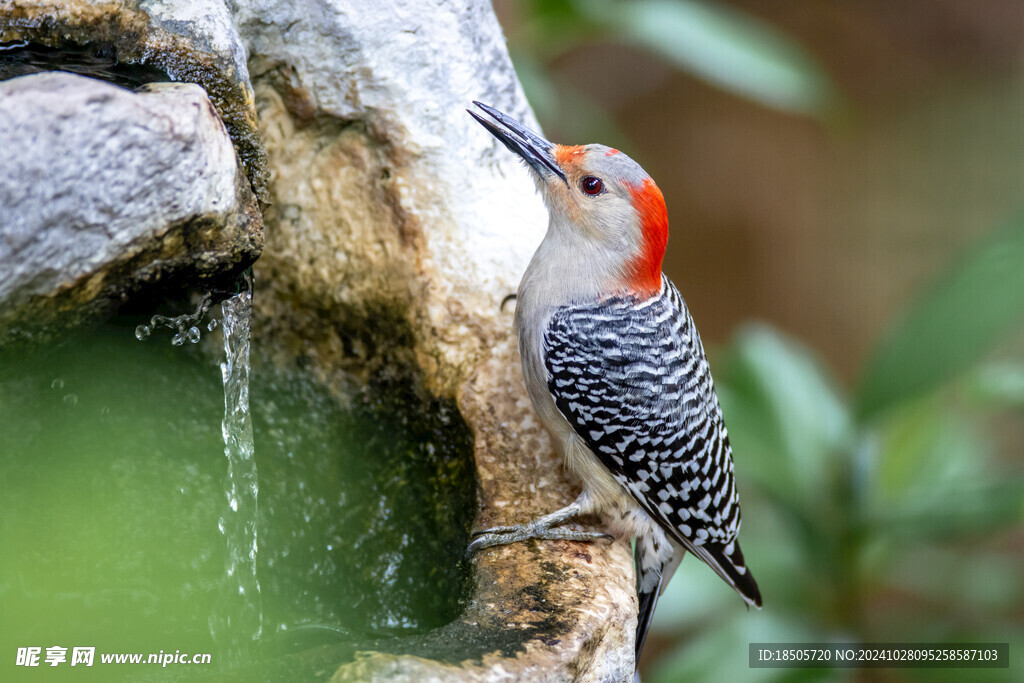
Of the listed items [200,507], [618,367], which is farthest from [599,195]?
[200,507]

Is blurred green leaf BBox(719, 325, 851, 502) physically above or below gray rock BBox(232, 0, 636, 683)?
below

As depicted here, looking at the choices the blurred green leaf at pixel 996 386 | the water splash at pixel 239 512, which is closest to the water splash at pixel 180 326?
the water splash at pixel 239 512

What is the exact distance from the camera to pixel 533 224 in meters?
2.84

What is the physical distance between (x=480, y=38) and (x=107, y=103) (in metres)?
1.33

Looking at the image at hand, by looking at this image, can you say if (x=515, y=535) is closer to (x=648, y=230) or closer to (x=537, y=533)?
(x=537, y=533)

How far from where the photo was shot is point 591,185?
8.39 ft

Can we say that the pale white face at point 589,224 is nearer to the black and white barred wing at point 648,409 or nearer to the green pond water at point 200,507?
the black and white barred wing at point 648,409

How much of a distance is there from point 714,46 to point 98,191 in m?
2.88

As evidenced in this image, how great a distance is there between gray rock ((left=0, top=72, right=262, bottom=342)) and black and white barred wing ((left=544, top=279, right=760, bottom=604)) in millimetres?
1013

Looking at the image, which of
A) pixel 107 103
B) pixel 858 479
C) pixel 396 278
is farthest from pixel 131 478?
pixel 858 479

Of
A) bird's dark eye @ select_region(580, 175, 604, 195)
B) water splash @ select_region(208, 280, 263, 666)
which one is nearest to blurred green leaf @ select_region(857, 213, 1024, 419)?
bird's dark eye @ select_region(580, 175, 604, 195)

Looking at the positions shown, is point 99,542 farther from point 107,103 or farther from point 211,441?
point 107,103

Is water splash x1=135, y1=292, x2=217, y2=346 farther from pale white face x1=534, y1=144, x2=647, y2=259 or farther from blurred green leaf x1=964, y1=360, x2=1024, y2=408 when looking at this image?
blurred green leaf x1=964, y1=360, x2=1024, y2=408

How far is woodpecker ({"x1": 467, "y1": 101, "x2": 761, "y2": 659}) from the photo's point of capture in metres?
2.42
